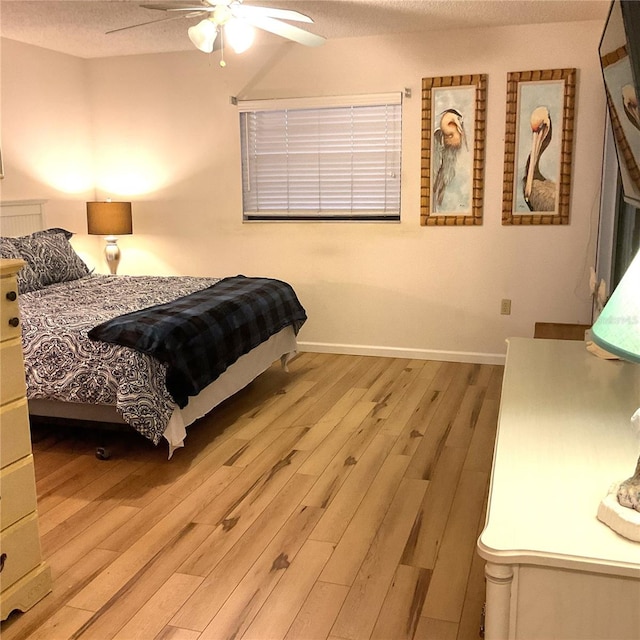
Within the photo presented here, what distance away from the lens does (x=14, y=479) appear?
2.07m

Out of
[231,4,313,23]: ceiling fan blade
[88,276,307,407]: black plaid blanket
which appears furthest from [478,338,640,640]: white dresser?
[231,4,313,23]: ceiling fan blade

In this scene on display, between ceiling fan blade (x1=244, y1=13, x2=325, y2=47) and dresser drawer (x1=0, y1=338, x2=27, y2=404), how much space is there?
6.68 feet

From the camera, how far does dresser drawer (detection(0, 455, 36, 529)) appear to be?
6.68ft

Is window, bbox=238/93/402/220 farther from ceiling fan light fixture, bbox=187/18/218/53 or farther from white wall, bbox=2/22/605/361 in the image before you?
ceiling fan light fixture, bbox=187/18/218/53

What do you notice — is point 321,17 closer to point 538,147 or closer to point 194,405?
point 538,147

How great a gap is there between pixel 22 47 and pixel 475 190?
3.38 metres

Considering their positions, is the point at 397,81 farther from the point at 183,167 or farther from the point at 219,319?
the point at 219,319

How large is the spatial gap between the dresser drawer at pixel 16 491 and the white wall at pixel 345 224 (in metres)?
3.29

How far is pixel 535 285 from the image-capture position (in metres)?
4.73

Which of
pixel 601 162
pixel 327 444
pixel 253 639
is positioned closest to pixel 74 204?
pixel 327 444

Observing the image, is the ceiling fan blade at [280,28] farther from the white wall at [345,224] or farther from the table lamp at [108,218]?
the table lamp at [108,218]

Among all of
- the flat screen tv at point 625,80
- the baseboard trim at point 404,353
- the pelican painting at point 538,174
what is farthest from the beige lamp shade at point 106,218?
the flat screen tv at point 625,80

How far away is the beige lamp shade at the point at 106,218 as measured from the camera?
5211 millimetres

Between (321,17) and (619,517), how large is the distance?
3.66 meters
